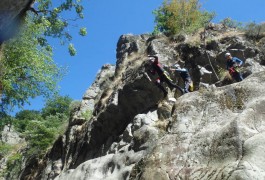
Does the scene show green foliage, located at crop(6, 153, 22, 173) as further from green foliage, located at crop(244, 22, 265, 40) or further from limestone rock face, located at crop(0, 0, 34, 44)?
green foliage, located at crop(244, 22, 265, 40)

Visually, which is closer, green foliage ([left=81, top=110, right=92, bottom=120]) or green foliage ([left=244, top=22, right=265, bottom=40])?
green foliage ([left=244, top=22, right=265, bottom=40])

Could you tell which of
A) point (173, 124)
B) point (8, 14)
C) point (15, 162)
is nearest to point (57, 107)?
point (15, 162)

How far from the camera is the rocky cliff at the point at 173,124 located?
9.71 metres

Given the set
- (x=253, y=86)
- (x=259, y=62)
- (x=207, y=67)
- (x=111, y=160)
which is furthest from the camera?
(x=207, y=67)

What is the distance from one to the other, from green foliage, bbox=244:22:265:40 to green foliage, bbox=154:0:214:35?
6.53 metres

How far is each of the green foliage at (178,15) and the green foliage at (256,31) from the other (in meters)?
6.53

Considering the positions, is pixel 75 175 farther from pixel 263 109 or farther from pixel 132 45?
pixel 132 45

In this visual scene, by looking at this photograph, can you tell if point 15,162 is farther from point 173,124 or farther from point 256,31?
point 173,124

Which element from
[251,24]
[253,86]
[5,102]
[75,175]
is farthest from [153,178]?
[251,24]

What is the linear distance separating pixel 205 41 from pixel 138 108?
6.51 m

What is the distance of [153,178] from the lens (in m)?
10.0

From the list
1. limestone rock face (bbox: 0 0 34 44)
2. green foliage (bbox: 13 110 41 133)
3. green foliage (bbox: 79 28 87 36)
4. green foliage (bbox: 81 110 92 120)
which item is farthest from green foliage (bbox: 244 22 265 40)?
green foliage (bbox: 13 110 41 133)

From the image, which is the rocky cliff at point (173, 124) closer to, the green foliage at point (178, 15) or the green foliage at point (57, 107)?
the green foliage at point (178, 15)

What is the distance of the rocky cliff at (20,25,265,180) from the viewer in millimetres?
9711
